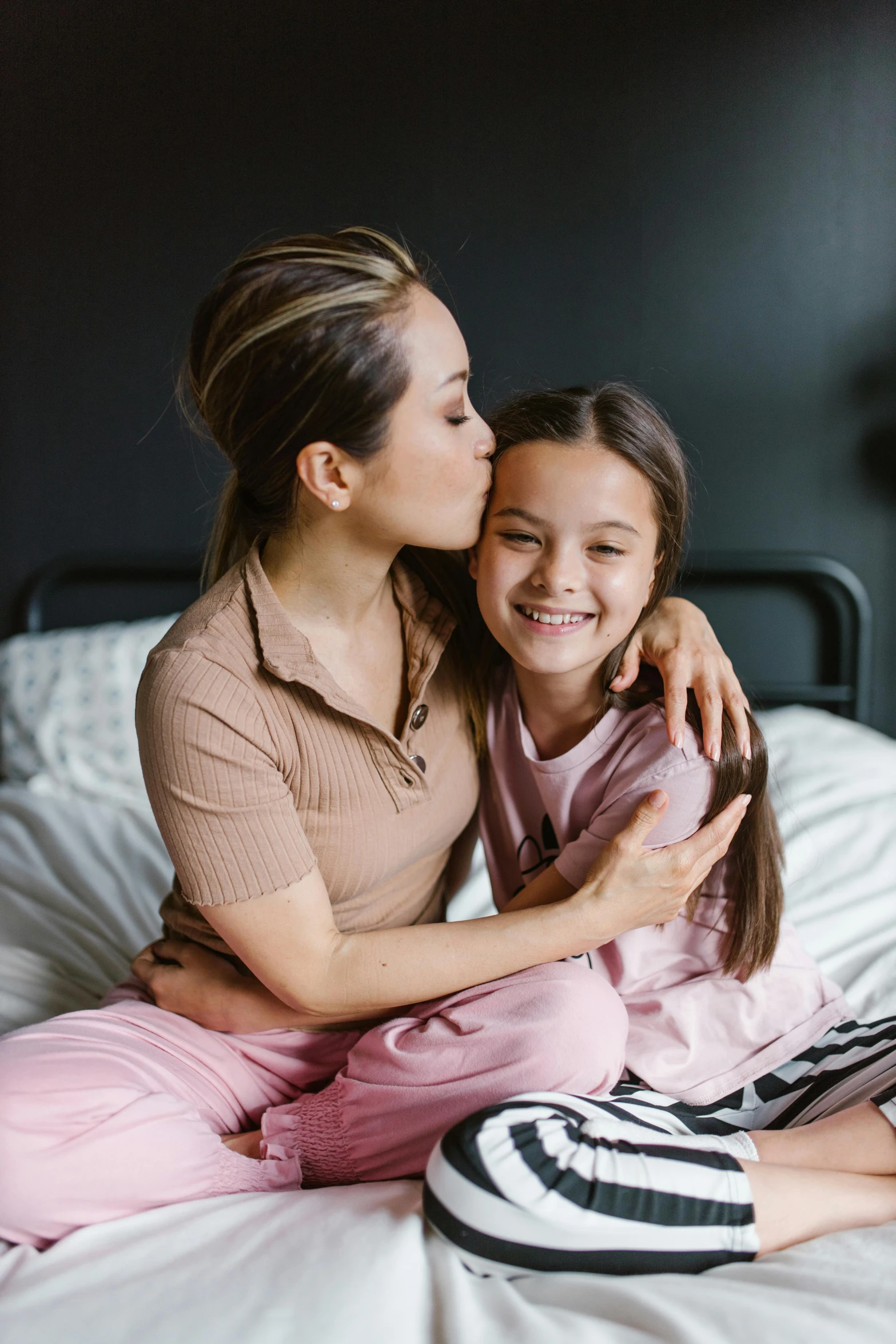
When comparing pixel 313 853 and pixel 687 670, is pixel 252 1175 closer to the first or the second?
pixel 313 853

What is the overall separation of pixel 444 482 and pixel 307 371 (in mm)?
183

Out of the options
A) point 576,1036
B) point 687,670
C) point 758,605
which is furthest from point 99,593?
point 576,1036

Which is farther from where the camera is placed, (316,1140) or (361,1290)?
(316,1140)

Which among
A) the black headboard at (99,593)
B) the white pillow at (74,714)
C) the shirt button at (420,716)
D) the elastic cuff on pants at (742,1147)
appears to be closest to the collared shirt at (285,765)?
the shirt button at (420,716)

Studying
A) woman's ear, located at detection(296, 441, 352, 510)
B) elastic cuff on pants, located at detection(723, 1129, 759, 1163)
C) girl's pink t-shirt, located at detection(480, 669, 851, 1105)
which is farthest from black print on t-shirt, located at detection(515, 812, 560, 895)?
woman's ear, located at detection(296, 441, 352, 510)

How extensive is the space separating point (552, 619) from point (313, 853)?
36 cm

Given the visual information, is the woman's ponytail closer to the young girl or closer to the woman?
the woman

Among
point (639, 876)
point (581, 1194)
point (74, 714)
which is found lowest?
point (74, 714)

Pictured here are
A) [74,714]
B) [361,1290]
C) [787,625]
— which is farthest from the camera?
[787,625]

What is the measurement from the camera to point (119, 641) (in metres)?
2.20

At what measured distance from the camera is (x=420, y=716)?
1198 mm

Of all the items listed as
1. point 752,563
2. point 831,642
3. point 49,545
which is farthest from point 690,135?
point 49,545

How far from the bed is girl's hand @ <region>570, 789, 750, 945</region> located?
32 cm

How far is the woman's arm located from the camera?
1.04 metres
